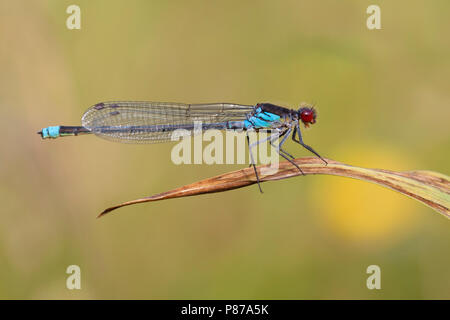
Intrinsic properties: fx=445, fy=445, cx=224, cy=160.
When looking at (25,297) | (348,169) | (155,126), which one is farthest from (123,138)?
(348,169)

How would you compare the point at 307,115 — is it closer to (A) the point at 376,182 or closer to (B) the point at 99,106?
(A) the point at 376,182

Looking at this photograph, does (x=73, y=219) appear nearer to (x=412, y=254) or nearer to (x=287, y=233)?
(x=287, y=233)

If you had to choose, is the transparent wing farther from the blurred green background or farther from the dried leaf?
the dried leaf

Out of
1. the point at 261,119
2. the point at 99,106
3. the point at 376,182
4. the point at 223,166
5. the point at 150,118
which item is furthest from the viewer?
the point at 223,166

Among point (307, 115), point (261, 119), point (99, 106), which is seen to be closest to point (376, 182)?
point (307, 115)

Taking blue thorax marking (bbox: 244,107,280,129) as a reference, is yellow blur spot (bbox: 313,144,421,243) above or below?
below

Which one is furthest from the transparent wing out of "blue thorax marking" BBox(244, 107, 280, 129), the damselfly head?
the damselfly head

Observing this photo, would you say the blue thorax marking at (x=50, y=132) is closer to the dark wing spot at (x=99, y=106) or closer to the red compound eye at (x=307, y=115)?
the dark wing spot at (x=99, y=106)
